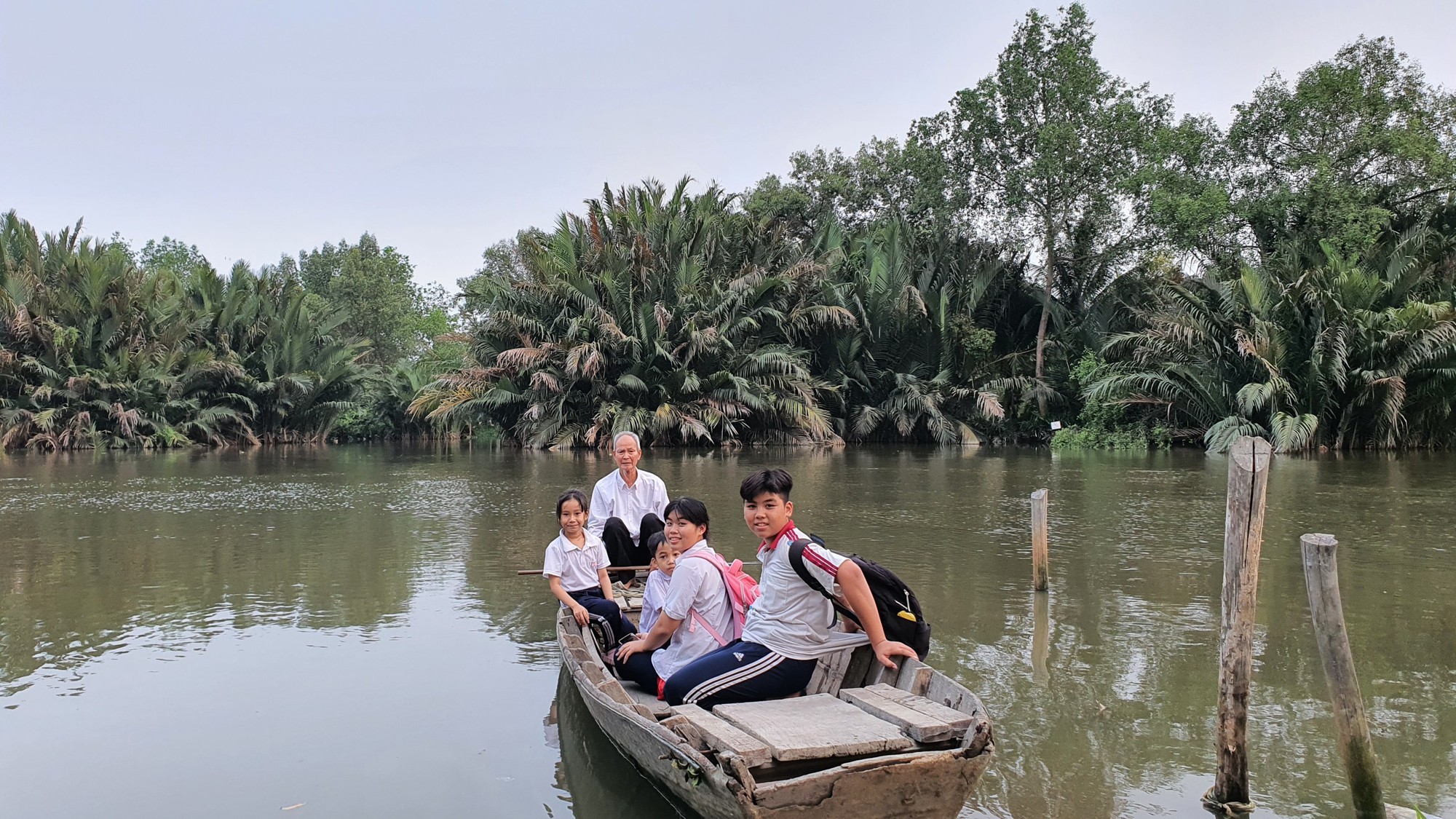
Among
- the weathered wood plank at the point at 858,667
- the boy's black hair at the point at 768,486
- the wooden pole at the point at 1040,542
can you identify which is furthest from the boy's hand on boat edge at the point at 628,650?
the wooden pole at the point at 1040,542

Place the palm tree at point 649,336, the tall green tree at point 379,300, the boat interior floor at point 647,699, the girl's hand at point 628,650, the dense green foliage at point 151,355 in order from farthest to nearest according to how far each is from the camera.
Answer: the tall green tree at point 379,300
the dense green foliage at point 151,355
the palm tree at point 649,336
the girl's hand at point 628,650
the boat interior floor at point 647,699

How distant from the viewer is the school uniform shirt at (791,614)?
4402 mm

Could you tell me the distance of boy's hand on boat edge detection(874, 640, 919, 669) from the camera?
4332mm

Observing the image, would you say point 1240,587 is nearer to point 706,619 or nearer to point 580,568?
point 706,619

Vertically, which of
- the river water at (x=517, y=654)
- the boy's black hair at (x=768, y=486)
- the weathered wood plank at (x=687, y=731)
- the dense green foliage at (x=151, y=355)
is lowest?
the river water at (x=517, y=654)

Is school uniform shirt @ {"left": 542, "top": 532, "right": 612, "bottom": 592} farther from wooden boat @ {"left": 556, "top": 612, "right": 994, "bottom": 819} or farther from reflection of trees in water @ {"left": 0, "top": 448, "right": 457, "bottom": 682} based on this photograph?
reflection of trees in water @ {"left": 0, "top": 448, "right": 457, "bottom": 682}

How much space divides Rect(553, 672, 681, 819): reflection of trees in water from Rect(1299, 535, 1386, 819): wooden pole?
253 centimetres

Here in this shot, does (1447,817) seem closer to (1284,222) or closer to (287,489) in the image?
(287,489)

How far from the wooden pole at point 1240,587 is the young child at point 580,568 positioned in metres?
3.29

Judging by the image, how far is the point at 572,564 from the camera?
617cm

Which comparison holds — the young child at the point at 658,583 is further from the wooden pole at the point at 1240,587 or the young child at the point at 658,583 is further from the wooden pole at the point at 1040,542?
the wooden pole at the point at 1040,542

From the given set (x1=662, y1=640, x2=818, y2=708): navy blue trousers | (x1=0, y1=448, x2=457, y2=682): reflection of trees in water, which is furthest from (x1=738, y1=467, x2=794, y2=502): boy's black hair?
(x1=0, y1=448, x2=457, y2=682): reflection of trees in water

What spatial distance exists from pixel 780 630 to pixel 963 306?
2629cm

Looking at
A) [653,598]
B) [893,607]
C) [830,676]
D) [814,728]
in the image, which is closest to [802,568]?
[893,607]
